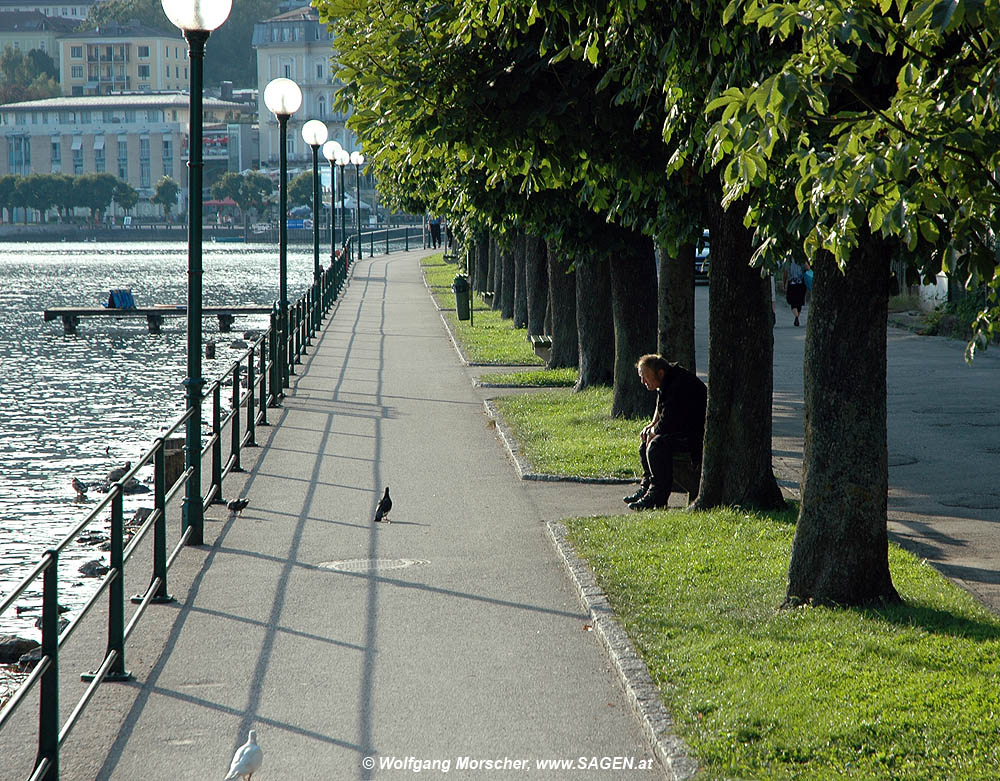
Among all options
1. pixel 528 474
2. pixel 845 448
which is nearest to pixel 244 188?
pixel 528 474

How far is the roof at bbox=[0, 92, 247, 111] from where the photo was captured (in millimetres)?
165750

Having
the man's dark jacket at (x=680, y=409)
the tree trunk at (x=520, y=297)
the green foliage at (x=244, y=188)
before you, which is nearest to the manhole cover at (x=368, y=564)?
the man's dark jacket at (x=680, y=409)

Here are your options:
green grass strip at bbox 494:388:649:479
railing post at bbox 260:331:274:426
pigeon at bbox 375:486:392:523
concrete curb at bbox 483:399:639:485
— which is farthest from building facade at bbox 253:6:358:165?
pigeon at bbox 375:486:392:523

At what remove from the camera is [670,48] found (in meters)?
6.88

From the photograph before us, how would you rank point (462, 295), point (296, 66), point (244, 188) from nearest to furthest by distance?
point (462, 295) → point (244, 188) → point (296, 66)

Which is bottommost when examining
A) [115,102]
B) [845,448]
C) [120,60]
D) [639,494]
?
[639,494]

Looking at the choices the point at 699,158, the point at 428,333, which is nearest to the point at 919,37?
the point at 699,158

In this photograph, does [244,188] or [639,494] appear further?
[244,188]

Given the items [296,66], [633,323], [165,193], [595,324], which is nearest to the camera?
[633,323]

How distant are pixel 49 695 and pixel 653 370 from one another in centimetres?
646

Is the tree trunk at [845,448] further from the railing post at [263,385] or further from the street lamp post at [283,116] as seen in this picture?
the street lamp post at [283,116]

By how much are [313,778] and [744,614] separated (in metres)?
2.99

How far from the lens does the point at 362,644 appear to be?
754 cm

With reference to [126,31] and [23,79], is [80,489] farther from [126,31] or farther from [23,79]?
[23,79]
